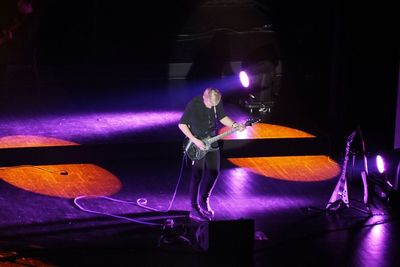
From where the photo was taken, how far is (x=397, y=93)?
452 inches

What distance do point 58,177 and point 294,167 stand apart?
139 inches

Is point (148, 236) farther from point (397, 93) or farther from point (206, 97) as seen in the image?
point (397, 93)

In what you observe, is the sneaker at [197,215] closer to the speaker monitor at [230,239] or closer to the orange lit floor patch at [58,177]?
the speaker monitor at [230,239]

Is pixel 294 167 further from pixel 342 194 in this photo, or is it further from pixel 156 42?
pixel 156 42

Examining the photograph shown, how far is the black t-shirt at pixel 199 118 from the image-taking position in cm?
912

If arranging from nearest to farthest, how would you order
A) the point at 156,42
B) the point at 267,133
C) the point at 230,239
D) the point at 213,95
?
the point at 230,239 → the point at 213,95 → the point at 267,133 → the point at 156,42

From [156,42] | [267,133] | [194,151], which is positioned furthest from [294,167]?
[156,42]

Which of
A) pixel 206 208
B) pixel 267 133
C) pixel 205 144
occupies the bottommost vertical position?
pixel 206 208

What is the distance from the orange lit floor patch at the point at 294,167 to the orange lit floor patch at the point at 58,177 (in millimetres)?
2158

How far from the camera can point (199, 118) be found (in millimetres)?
9141

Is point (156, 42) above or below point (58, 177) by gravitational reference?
above

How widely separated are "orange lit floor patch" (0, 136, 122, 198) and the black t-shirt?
197 centimetres

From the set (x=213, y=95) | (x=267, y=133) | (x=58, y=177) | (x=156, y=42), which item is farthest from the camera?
(x=156, y=42)

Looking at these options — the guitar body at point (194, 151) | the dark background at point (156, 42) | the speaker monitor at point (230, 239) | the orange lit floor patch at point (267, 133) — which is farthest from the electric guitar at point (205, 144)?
the dark background at point (156, 42)
